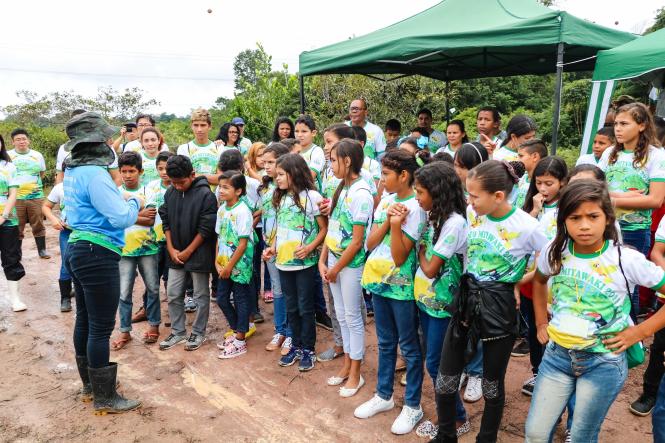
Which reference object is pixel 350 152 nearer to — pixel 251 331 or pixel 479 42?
pixel 251 331

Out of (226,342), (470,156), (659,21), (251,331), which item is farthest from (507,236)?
(659,21)

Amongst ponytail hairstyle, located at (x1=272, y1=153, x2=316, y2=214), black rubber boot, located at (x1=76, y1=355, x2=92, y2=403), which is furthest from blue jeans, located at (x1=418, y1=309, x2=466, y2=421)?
black rubber boot, located at (x1=76, y1=355, x2=92, y2=403)

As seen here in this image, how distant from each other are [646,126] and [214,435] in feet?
12.2

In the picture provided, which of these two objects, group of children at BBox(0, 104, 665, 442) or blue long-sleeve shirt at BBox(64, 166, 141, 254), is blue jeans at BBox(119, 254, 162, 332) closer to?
group of children at BBox(0, 104, 665, 442)

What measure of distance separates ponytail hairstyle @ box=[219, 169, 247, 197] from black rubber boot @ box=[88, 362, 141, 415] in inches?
66.4

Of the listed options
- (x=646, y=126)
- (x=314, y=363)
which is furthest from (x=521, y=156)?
(x=314, y=363)

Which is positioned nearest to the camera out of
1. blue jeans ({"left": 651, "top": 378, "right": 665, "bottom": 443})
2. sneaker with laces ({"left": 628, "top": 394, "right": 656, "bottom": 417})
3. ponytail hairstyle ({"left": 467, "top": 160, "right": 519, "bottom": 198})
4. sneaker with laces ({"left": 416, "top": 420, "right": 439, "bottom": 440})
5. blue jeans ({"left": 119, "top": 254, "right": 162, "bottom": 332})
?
blue jeans ({"left": 651, "top": 378, "right": 665, "bottom": 443})

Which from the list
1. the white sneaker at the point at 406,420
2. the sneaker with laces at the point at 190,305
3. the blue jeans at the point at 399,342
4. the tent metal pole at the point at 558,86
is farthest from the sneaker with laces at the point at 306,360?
the tent metal pole at the point at 558,86

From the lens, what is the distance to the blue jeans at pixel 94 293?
3102 mm

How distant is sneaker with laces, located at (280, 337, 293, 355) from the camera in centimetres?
396

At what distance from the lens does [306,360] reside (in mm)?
3779

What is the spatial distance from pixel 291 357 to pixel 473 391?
1.49 meters

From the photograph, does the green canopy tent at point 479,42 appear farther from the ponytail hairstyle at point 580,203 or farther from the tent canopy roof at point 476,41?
the ponytail hairstyle at point 580,203

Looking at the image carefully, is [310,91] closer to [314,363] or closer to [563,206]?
[314,363]
